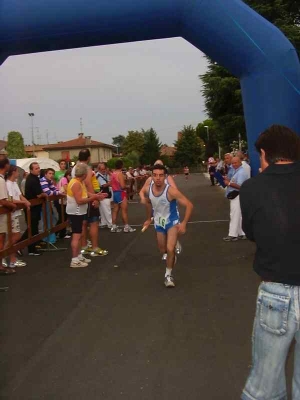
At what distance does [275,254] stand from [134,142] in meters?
98.1

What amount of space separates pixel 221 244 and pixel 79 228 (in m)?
3.10

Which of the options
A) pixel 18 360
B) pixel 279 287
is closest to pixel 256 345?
pixel 279 287

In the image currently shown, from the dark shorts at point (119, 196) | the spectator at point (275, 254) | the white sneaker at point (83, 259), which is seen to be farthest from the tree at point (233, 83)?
the spectator at point (275, 254)

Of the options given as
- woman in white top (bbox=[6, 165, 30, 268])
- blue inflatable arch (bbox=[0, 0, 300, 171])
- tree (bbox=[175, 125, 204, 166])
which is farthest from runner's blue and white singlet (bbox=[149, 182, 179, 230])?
tree (bbox=[175, 125, 204, 166])

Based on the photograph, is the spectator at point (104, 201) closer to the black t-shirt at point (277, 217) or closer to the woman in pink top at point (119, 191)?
the woman in pink top at point (119, 191)

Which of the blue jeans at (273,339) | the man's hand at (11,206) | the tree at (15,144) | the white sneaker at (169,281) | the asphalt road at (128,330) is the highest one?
the tree at (15,144)

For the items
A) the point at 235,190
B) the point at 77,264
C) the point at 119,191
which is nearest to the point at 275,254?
the point at 77,264

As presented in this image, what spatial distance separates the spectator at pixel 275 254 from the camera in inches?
98.5

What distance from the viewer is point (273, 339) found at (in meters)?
2.54

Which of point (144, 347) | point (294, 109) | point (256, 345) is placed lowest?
point (144, 347)

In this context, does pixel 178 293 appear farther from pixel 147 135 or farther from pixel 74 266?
pixel 147 135

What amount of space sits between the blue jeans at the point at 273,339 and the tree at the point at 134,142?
3774 inches

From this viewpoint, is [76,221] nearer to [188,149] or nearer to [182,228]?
[182,228]

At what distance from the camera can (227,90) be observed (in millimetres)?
18656
